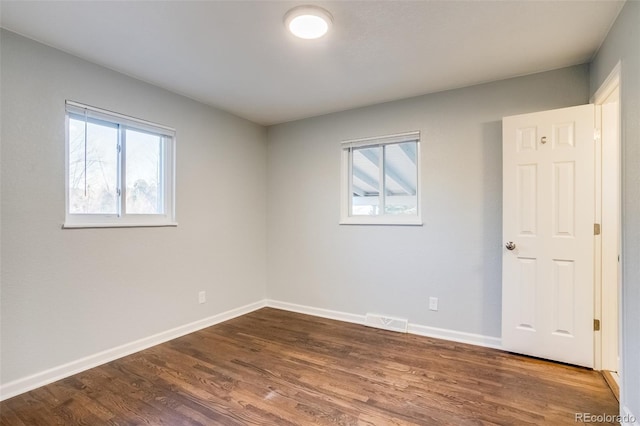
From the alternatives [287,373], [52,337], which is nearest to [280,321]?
[287,373]

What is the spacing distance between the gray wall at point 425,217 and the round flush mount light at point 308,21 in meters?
1.55

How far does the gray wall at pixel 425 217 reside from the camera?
2.87 meters

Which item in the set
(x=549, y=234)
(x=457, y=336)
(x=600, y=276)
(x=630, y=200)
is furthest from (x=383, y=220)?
(x=630, y=200)

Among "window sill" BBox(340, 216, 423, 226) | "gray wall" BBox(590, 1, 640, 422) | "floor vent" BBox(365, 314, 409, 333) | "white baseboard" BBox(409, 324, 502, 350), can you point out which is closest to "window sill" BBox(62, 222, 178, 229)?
"window sill" BBox(340, 216, 423, 226)

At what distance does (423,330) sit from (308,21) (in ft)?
9.61

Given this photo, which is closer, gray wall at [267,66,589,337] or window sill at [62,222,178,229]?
window sill at [62,222,178,229]

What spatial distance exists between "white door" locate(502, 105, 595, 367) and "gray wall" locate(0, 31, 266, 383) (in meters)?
2.92

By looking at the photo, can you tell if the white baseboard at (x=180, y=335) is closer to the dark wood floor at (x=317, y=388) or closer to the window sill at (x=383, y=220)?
the dark wood floor at (x=317, y=388)

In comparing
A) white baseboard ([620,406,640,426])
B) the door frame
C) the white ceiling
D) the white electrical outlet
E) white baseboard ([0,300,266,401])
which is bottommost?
white baseboard ([0,300,266,401])

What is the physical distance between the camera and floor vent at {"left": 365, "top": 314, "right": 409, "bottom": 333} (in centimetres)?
327

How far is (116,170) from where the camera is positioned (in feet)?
8.99

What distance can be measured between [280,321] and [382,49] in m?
2.95

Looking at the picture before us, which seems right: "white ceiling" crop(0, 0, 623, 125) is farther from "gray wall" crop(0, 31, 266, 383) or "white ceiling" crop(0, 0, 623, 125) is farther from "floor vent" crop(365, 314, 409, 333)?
"floor vent" crop(365, 314, 409, 333)

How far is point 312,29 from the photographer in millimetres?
2029
